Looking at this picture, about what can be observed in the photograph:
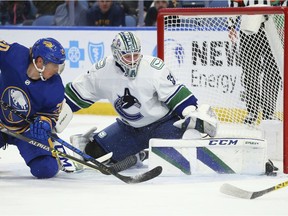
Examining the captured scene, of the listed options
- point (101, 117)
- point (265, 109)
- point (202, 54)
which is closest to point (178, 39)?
point (202, 54)

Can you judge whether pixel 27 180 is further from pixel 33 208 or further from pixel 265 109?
pixel 265 109

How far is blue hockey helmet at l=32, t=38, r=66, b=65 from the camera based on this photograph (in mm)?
4328

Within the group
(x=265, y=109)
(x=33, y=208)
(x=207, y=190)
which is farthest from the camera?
(x=265, y=109)

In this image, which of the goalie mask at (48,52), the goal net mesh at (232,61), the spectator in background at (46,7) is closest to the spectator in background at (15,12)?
the spectator in background at (46,7)

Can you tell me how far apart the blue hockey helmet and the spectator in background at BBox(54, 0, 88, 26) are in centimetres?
327

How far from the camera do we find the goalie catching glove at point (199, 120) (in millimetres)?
4535

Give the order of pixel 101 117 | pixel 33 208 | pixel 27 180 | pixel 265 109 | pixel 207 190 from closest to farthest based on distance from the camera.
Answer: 1. pixel 33 208
2. pixel 207 190
3. pixel 27 180
4. pixel 265 109
5. pixel 101 117

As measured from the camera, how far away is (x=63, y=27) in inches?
299

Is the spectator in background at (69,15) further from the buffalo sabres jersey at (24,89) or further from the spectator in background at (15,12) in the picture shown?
the buffalo sabres jersey at (24,89)

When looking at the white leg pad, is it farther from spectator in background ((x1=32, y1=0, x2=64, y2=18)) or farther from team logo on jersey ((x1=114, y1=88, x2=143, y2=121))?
spectator in background ((x1=32, y1=0, x2=64, y2=18))

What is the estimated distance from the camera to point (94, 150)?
4922 millimetres

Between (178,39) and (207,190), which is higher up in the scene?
(178,39)

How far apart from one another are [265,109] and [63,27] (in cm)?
279

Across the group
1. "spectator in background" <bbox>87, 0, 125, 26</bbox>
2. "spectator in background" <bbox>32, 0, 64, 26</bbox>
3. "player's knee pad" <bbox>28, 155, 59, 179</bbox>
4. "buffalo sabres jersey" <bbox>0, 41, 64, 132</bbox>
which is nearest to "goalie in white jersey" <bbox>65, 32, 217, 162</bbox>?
"buffalo sabres jersey" <bbox>0, 41, 64, 132</bbox>
